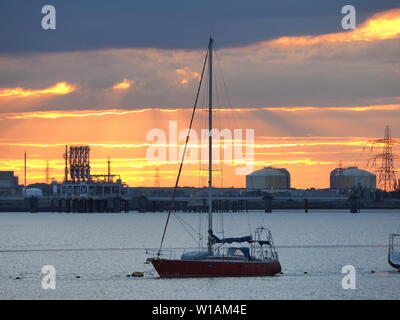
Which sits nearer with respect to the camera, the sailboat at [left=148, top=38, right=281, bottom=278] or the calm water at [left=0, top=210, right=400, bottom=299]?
the calm water at [left=0, top=210, right=400, bottom=299]

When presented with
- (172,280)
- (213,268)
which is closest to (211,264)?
(213,268)

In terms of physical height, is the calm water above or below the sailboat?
below

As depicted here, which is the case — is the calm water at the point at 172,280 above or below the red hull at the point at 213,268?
below

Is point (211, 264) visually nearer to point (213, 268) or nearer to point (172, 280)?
point (213, 268)

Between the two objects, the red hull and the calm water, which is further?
the red hull

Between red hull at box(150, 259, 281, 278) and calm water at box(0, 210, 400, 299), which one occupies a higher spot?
red hull at box(150, 259, 281, 278)

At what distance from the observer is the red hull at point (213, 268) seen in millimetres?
81562

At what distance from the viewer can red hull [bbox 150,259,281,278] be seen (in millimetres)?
81562

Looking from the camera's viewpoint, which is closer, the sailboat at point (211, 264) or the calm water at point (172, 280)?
the calm water at point (172, 280)

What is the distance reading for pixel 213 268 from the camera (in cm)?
8175
